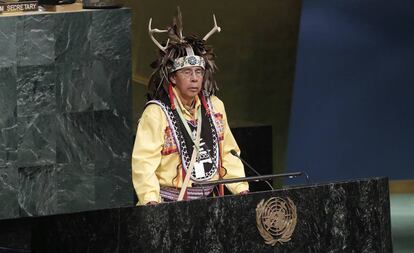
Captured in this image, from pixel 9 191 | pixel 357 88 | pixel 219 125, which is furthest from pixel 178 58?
pixel 357 88

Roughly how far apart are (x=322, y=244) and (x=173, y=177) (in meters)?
0.93

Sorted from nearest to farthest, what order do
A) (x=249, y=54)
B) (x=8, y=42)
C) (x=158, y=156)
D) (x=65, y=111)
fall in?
(x=8, y=42) < (x=65, y=111) < (x=158, y=156) < (x=249, y=54)

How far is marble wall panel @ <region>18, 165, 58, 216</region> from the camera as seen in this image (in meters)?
7.26

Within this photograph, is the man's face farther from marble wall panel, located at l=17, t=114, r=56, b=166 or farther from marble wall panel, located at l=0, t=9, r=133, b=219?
marble wall panel, located at l=17, t=114, r=56, b=166

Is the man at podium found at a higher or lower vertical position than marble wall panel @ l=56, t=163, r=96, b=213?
higher

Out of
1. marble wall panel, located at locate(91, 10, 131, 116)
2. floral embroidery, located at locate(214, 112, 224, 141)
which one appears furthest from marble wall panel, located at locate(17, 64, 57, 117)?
floral embroidery, located at locate(214, 112, 224, 141)

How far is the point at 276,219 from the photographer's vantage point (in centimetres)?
786

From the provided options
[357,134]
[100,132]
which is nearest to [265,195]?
[100,132]

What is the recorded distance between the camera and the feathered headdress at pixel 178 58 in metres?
8.55

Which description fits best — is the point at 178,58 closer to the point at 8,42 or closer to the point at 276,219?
the point at 276,219

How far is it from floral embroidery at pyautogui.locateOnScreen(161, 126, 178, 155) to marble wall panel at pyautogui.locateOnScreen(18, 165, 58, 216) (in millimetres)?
1197

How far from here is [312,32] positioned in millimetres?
11508

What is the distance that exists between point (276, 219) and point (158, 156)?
0.78 m

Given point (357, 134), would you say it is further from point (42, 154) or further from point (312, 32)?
point (42, 154)
